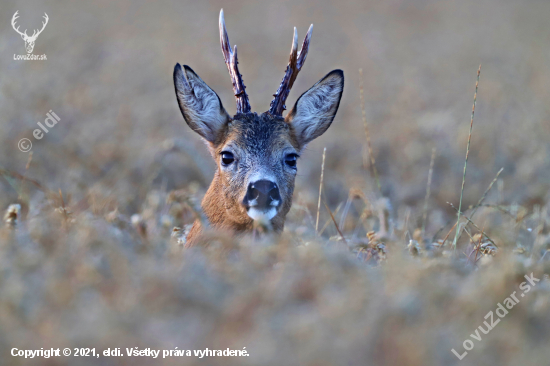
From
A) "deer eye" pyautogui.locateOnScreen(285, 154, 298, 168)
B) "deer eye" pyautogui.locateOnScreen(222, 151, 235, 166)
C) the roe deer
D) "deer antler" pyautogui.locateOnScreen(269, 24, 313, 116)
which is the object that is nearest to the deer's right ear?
the roe deer

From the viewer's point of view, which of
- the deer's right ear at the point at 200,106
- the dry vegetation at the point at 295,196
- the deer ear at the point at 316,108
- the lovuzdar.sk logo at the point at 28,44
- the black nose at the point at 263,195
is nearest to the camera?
the dry vegetation at the point at 295,196

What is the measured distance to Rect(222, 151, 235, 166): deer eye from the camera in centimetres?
636

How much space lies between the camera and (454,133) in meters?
12.5

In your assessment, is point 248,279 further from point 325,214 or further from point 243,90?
point 325,214

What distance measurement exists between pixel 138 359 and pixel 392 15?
28.3 metres

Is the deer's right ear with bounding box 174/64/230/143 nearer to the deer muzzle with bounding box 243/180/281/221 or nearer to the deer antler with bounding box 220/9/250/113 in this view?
the deer antler with bounding box 220/9/250/113

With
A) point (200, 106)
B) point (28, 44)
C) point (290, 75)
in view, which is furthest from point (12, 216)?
point (28, 44)

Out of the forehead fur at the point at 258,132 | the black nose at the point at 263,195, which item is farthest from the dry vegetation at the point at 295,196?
the forehead fur at the point at 258,132

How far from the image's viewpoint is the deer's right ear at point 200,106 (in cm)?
646

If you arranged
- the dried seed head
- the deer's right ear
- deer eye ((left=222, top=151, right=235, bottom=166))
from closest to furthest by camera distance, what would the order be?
the dried seed head
deer eye ((left=222, top=151, right=235, bottom=166))
the deer's right ear

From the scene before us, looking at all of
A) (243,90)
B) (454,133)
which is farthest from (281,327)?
(454,133)

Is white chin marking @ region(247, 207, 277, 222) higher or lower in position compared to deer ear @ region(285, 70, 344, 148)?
lower

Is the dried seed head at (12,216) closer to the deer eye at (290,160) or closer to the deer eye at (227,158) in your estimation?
the deer eye at (227,158)

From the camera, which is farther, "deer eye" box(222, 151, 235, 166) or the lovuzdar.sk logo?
the lovuzdar.sk logo
